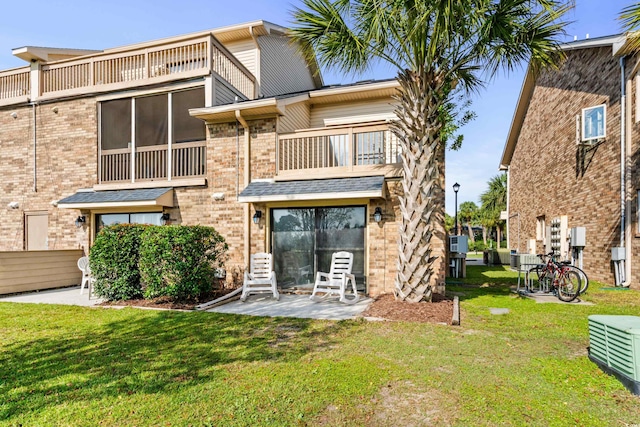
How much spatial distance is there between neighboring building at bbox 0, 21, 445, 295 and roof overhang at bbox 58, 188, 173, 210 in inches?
1.6

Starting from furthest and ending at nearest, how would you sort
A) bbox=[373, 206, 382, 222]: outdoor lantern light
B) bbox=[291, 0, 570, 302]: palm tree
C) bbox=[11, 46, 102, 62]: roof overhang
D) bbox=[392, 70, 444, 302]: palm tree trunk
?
bbox=[11, 46, 102, 62]: roof overhang → bbox=[373, 206, 382, 222]: outdoor lantern light → bbox=[392, 70, 444, 302]: palm tree trunk → bbox=[291, 0, 570, 302]: palm tree

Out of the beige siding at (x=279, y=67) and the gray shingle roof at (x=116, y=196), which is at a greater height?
the beige siding at (x=279, y=67)

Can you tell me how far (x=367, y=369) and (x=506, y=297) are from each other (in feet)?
19.4

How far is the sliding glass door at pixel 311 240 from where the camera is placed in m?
9.01

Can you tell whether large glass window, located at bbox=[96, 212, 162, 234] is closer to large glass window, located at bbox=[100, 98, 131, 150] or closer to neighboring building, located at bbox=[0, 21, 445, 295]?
neighboring building, located at bbox=[0, 21, 445, 295]

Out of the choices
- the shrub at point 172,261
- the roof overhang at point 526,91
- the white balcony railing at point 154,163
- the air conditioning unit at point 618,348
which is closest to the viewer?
the air conditioning unit at point 618,348

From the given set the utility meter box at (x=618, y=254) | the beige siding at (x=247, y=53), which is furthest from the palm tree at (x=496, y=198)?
the beige siding at (x=247, y=53)

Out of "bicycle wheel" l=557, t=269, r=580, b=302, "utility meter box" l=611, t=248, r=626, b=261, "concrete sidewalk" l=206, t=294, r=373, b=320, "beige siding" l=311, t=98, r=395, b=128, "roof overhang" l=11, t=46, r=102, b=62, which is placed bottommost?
"concrete sidewalk" l=206, t=294, r=373, b=320

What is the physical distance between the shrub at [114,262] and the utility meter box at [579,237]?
12.6 m

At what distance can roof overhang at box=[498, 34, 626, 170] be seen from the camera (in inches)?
386

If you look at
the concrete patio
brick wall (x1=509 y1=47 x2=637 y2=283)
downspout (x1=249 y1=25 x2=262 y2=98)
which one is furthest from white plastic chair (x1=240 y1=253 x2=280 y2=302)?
brick wall (x1=509 y1=47 x2=637 y2=283)

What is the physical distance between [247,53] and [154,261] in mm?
8451

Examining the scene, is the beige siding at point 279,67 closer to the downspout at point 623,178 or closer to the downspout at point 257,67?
the downspout at point 257,67

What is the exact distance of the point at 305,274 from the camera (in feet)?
30.7
